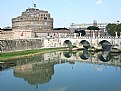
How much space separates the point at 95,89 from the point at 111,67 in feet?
38.5

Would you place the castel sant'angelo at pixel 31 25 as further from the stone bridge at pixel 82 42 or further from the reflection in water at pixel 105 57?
the reflection in water at pixel 105 57

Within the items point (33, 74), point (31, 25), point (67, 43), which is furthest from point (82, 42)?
point (33, 74)

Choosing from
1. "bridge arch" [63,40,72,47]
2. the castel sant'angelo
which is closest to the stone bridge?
"bridge arch" [63,40,72,47]

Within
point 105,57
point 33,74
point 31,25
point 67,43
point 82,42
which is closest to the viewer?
point 33,74

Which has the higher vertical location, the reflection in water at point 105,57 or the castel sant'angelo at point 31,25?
the castel sant'angelo at point 31,25

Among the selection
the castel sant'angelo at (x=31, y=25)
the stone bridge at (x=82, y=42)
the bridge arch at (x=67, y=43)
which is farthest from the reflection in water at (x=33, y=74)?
the castel sant'angelo at (x=31, y=25)

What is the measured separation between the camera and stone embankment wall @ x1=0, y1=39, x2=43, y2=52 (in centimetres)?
3856

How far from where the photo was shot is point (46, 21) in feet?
221

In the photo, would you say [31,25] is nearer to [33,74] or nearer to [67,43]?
[67,43]

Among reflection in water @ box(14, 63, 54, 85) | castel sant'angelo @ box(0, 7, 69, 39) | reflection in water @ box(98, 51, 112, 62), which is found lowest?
reflection in water @ box(14, 63, 54, 85)

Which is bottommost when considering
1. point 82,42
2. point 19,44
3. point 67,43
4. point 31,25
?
point 67,43

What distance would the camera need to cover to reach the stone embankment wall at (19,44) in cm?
3856

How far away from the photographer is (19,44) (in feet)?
140

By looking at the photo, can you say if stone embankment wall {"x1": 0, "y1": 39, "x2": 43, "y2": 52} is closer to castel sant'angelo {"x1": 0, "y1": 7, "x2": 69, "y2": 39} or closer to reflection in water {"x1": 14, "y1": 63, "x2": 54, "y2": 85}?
castel sant'angelo {"x1": 0, "y1": 7, "x2": 69, "y2": 39}
